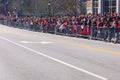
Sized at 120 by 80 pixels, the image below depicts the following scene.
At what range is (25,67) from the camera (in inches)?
554

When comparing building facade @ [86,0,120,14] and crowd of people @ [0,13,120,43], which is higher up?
building facade @ [86,0,120,14]

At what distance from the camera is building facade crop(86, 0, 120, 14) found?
46.2 metres

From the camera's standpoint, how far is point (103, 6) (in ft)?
161

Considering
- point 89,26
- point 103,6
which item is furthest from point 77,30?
point 103,6

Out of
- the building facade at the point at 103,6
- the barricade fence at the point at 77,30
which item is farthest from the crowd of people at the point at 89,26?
the building facade at the point at 103,6

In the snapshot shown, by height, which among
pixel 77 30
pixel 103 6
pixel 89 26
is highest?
pixel 103 6

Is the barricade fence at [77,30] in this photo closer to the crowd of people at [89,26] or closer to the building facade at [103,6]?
the crowd of people at [89,26]

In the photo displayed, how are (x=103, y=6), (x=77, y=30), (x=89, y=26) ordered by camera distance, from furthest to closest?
1. (x=103, y=6)
2. (x=77, y=30)
3. (x=89, y=26)

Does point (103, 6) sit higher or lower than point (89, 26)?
higher

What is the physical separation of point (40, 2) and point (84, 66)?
2271 inches

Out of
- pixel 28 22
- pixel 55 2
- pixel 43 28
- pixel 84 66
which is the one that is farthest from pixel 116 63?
pixel 55 2

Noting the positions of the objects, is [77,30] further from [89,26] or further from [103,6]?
[103,6]

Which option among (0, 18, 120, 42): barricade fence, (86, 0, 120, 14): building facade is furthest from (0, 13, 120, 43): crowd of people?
(86, 0, 120, 14): building facade

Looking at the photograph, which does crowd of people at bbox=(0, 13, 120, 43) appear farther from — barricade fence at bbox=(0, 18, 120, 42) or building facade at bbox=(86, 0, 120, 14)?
building facade at bbox=(86, 0, 120, 14)
